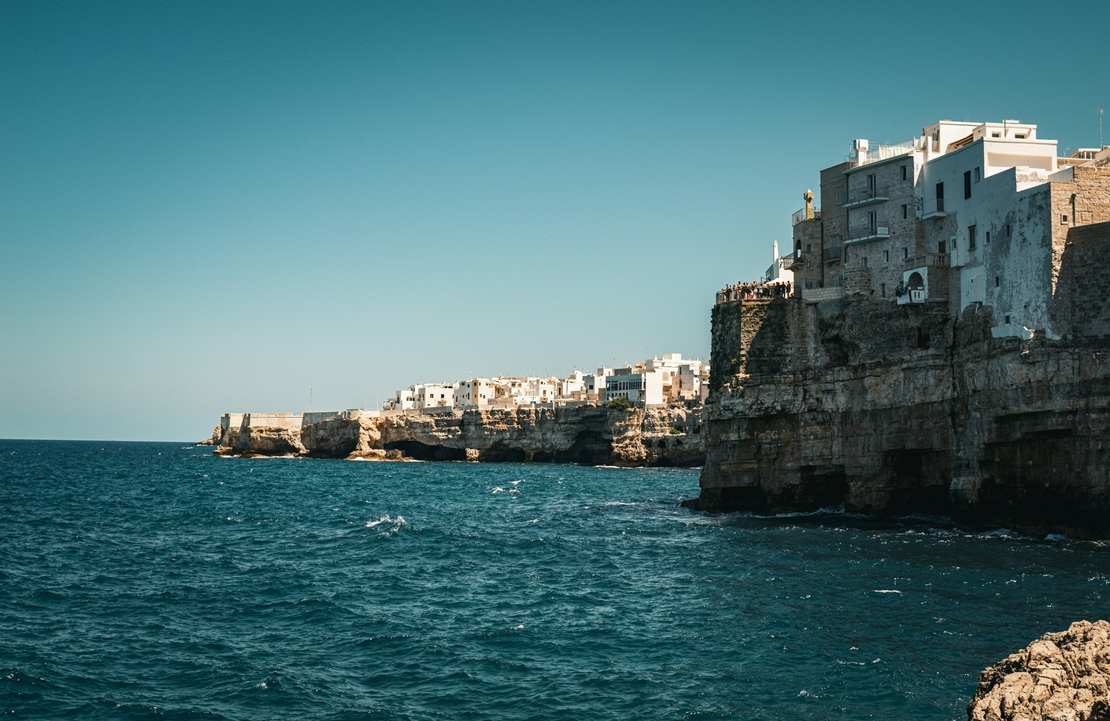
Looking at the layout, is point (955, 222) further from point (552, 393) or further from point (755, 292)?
point (552, 393)

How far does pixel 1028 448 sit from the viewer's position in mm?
37969

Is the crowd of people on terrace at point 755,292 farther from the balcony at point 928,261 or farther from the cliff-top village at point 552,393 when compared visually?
the cliff-top village at point 552,393

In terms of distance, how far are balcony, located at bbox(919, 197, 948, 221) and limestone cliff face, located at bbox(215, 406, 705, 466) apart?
52.7 m

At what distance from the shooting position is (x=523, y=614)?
2748 cm

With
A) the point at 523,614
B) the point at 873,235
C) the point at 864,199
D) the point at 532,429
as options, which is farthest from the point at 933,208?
the point at 532,429

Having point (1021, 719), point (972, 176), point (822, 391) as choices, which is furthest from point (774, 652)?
point (972, 176)

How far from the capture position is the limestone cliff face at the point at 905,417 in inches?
1436

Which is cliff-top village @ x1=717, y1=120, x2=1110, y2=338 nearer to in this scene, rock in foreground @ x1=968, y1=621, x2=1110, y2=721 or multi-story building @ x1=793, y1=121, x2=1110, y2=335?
multi-story building @ x1=793, y1=121, x2=1110, y2=335

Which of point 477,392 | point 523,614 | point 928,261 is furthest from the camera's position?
point 477,392

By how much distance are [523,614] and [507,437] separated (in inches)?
3415

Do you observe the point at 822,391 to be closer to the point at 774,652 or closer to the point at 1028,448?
the point at 1028,448

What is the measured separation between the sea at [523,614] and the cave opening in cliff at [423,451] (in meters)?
69.5

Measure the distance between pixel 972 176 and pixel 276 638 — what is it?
39.0 meters

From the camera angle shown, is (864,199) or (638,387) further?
(638,387)
